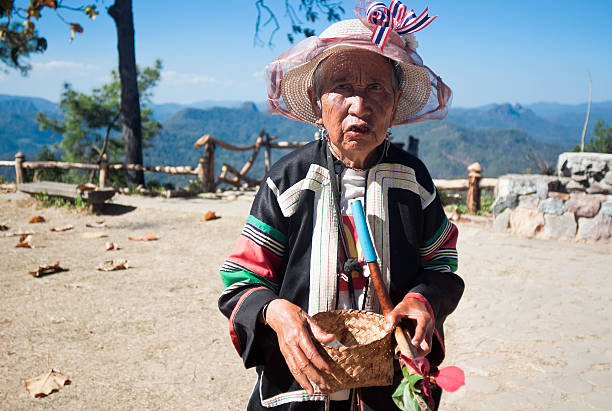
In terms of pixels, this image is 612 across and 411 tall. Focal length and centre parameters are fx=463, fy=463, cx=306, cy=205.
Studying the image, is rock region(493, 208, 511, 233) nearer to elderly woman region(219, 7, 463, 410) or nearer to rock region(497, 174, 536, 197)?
rock region(497, 174, 536, 197)

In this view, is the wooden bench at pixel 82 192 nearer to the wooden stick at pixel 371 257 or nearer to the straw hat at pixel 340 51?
the straw hat at pixel 340 51

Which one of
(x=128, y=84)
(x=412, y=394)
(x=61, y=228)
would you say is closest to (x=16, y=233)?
(x=61, y=228)

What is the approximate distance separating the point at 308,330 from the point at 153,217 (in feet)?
26.5

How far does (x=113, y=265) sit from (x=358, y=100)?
5.05 metres

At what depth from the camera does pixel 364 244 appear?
134cm

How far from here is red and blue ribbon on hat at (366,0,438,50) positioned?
1.38 meters

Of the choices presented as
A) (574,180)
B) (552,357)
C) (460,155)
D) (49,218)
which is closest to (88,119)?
(49,218)

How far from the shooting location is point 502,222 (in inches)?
303

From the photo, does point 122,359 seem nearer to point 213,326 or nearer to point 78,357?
point 78,357

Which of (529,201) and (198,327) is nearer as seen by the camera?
(198,327)

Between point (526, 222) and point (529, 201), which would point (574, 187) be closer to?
point (529, 201)

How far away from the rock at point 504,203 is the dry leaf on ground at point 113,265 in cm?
577

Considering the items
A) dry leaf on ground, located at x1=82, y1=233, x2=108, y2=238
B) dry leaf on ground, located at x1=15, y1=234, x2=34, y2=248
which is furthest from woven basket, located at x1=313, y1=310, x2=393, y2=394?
dry leaf on ground, located at x1=82, y1=233, x2=108, y2=238

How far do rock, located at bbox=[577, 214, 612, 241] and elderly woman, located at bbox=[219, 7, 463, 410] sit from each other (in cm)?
675
